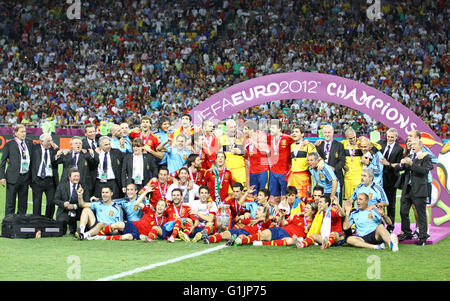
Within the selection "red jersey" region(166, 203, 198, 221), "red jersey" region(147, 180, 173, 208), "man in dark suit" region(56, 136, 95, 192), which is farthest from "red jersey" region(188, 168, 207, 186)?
"man in dark suit" region(56, 136, 95, 192)

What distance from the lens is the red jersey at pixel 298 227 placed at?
990cm

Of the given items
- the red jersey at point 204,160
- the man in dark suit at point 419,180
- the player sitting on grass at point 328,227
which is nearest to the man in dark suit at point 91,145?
the red jersey at point 204,160

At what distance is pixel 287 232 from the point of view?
991 centimetres

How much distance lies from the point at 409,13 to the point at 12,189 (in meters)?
21.6

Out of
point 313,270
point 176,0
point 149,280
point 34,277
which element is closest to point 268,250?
point 313,270

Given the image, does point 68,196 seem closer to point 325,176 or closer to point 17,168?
point 17,168

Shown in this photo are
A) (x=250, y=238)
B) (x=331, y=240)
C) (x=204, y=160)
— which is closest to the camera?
(x=331, y=240)

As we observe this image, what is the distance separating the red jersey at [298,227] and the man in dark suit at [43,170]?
378 centimetres

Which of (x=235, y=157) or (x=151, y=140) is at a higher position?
(x=151, y=140)

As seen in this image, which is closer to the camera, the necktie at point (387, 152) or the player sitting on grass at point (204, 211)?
the player sitting on grass at point (204, 211)

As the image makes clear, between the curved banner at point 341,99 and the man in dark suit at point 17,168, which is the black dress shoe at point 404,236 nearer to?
the curved banner at point 341,99

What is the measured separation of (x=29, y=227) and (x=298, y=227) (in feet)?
12.9

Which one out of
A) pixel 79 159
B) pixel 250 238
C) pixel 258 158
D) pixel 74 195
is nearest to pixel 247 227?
pixel 250 238

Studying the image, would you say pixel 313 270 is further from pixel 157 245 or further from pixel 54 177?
pixel 54 177
